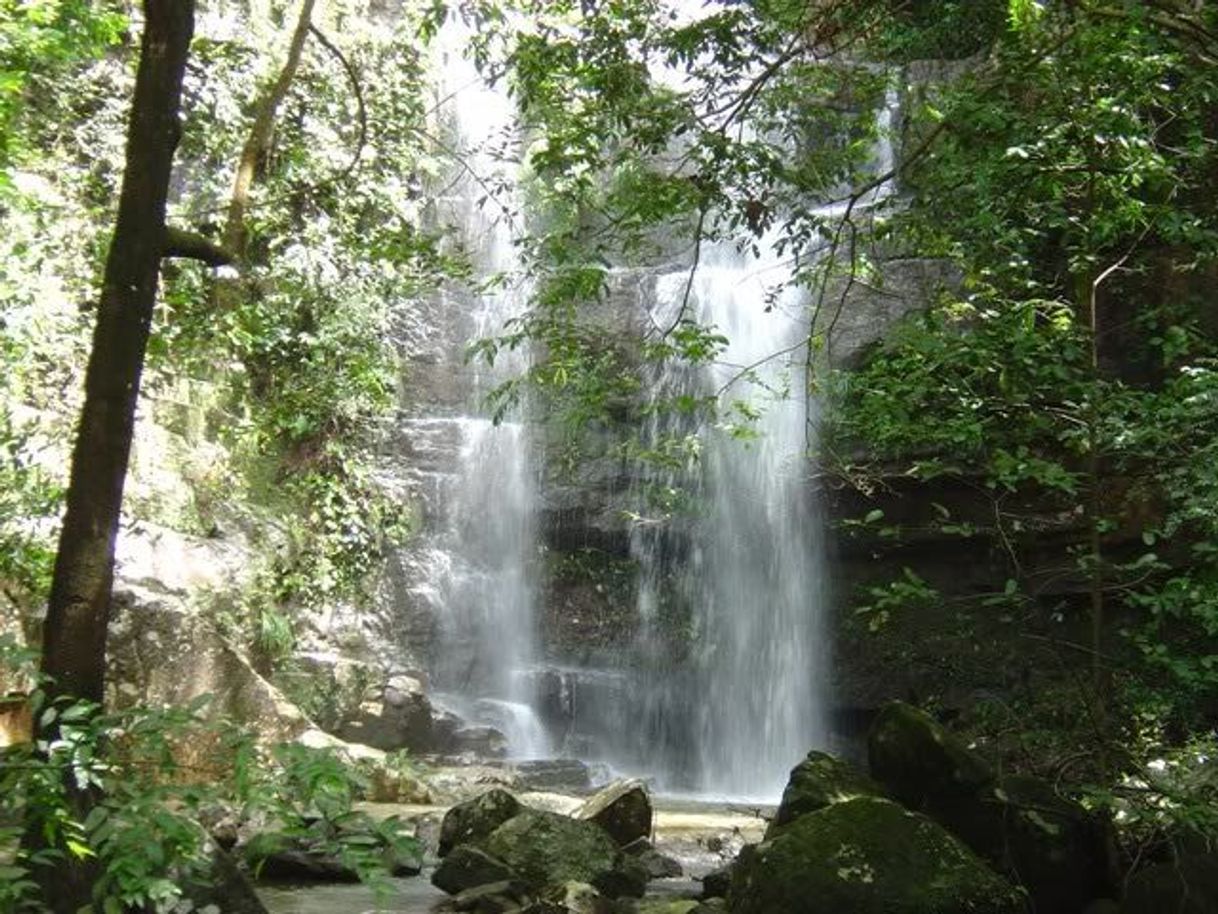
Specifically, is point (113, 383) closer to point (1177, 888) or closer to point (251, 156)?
point (251, 156)

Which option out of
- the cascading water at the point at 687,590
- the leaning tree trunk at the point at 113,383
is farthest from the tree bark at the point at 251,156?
the cascading water at the point at 687,590

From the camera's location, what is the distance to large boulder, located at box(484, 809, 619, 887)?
688 cm

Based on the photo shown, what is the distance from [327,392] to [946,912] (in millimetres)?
11037

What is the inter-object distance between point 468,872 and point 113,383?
442 centimetres

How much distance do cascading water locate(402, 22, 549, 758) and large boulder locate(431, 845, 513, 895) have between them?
7.05 metres

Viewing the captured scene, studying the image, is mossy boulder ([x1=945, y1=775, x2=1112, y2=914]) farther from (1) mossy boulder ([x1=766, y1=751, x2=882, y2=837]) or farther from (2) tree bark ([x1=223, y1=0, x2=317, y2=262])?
(2) tree bark ([x1=223, y1=0, x2=317, y2=262])

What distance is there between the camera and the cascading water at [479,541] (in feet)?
49.1

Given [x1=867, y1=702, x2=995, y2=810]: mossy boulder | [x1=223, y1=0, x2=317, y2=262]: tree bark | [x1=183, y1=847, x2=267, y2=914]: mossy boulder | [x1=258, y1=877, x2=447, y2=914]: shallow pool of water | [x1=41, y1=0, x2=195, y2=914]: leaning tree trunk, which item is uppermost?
[x1=223, y1=0, x2=317, y2=262]: tree bark

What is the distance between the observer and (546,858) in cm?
698

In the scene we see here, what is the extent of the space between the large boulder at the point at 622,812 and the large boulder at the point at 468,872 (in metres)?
1.31

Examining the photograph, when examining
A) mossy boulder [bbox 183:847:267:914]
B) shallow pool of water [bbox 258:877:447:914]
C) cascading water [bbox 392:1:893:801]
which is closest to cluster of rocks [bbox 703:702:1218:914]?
shallow pool of water [bbox 258:877:447:914]

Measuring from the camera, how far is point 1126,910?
17.8 ft

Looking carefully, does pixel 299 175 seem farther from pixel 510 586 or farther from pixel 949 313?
pixel 949 313

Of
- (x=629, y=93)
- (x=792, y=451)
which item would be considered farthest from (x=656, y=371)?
(x=629, y=93)
